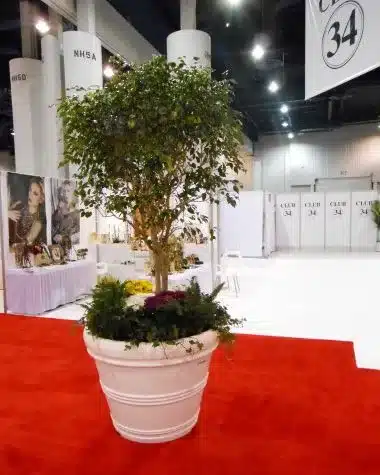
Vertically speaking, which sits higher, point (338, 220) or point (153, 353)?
point (338, 220)

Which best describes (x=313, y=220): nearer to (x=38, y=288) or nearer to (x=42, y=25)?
(x=42, y=25)

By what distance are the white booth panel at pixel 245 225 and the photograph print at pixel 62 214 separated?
19.5ft

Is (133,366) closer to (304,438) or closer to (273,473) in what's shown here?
(273,473)

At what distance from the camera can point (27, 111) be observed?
7.86 metres

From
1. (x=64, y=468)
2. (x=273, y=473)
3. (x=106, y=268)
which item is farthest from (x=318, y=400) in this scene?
(x=106, y=268)

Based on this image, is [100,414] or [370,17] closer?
[100,414]

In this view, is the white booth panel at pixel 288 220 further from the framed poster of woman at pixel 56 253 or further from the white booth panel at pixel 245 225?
the framed poster of woman at pixel 56 253

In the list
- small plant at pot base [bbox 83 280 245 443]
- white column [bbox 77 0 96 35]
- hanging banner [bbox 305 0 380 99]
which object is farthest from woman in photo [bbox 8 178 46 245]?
hanging banner [bbox 305 0 380 99]

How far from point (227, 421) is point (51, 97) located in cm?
665

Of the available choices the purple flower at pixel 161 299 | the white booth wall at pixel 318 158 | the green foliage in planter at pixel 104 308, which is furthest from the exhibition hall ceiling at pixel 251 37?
the white booth wall at pixel 318 158

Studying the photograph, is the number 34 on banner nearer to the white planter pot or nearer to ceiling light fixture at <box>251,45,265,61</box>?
the white planter pot

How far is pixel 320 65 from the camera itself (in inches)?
137

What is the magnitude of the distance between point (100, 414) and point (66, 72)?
5.99 meters

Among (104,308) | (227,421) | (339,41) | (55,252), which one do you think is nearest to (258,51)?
(339,41)
